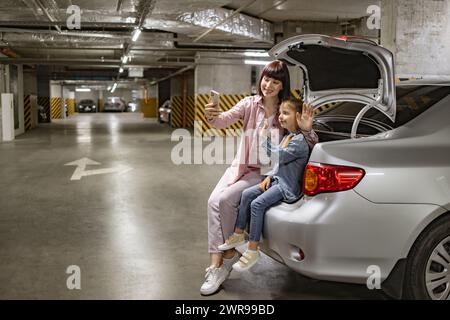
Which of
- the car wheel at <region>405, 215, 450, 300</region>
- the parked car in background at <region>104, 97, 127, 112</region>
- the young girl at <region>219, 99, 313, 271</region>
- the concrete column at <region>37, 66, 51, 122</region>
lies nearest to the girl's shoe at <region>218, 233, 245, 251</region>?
the young girl at <region>219, 99, 313, 271</region>

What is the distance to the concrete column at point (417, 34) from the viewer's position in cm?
671

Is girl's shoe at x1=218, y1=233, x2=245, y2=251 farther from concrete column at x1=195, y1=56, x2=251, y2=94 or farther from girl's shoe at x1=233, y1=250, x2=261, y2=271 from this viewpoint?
concrete column at x1=195, y1=56, x2=251, y2=94

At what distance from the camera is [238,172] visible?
11.7 ft

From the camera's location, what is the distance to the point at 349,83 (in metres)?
3.45

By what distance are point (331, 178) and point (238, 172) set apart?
0.93 m

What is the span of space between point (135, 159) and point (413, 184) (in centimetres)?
874

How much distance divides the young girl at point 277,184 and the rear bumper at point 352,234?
0.32 metres

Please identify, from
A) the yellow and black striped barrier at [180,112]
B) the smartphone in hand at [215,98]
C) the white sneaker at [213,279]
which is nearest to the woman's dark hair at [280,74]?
the smartphone in hand at [215,98]

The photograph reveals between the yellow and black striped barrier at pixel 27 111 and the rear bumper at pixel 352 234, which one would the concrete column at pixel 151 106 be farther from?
the rear bumper at pixel 352 234

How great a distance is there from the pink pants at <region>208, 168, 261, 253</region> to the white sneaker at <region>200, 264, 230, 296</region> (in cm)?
14

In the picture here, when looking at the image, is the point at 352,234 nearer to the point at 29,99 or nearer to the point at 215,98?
the point at 215,98

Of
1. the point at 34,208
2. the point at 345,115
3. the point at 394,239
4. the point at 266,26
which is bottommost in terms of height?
the point at 34,208
